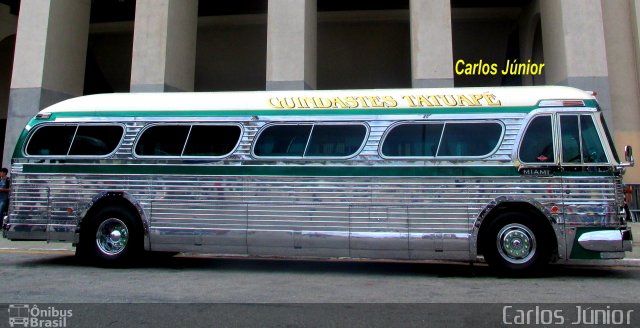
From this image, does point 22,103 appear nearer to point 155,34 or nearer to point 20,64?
point 20,64

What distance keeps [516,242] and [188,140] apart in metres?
5.49

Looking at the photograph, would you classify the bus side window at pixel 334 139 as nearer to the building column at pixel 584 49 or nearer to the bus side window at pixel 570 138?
the bus side window at pixel 570 138

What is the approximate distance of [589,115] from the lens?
282 inches

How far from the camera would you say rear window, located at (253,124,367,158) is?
762cm

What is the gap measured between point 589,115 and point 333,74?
1568cm

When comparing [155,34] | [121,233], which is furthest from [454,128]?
[155,34]

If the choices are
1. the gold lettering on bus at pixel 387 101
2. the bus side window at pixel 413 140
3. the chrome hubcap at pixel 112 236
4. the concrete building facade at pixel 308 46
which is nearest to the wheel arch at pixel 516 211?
the bus side window at pixel 413 140

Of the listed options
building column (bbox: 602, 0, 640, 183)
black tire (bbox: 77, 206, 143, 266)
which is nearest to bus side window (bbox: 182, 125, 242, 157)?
black tire (bbox: 77, 206, 143, 266)

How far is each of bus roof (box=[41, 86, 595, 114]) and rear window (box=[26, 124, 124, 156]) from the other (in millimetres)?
337

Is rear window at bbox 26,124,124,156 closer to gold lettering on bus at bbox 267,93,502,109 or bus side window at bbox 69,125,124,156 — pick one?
bus side window at bbox 69,125,124,156

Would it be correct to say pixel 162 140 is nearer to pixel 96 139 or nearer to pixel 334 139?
pixel 96 139

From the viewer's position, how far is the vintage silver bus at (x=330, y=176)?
7137 millimetres

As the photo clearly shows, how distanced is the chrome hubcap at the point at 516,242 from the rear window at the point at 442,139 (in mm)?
1214

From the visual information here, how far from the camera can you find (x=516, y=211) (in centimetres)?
724
